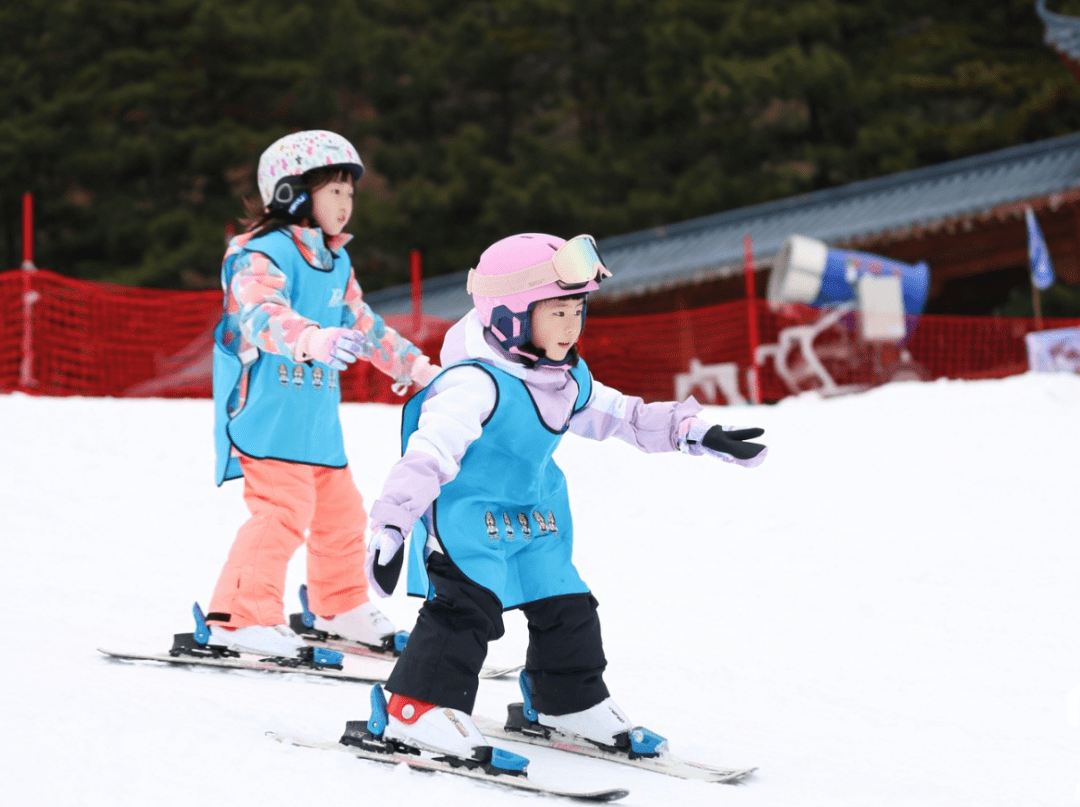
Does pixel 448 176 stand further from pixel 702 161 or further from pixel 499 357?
pixel 499 357

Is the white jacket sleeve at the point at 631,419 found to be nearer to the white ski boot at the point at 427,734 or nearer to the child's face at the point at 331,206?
the white ski boot at the point at 427,734

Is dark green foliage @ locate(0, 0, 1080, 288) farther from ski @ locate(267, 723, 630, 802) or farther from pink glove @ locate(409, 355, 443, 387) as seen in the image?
ski @ locate(267, 723, 630, 802)

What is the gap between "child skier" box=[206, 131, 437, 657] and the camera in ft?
12.7

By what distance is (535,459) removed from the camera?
3096mm

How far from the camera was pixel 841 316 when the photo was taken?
12.2 metres

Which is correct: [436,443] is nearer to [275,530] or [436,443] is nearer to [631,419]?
[631,419]

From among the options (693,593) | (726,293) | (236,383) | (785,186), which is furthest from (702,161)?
(236,383)

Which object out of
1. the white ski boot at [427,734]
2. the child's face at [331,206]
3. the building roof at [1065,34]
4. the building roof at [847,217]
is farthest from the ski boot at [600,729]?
the building roof at [1065,34]

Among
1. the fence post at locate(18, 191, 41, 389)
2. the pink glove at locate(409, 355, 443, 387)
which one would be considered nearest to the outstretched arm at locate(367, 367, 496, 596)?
the pink glove at locate(409, 355, 443, 387)

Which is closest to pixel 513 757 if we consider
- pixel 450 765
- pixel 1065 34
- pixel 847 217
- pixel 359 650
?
pixel 450 765

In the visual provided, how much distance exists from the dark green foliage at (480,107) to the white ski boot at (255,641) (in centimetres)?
1752

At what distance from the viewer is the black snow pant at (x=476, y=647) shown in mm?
2934

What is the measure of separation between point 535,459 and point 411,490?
1.40 feet

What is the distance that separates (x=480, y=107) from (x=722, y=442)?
22373mm
